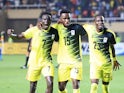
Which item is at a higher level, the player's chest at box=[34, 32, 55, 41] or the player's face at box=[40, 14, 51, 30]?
the player's face at box=[40, 14, 51, 30]

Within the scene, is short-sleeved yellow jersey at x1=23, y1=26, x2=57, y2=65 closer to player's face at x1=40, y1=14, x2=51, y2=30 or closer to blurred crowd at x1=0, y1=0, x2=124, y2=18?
player's face at x1=40, y1=14, x2=51, y2=30

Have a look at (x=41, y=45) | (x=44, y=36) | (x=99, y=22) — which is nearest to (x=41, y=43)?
(x=41, y=45)

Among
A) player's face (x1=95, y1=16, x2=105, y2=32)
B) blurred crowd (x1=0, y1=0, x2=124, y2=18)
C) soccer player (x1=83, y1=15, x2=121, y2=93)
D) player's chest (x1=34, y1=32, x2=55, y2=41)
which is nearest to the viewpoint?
player's chest (x1=34, y1=32, x2=55, y2=41)

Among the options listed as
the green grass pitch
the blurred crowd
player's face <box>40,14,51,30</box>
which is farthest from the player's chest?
the blurred crowd

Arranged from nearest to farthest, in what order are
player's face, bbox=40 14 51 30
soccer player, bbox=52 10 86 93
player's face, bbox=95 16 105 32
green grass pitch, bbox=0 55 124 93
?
player's face, bbox=40 14 51 30, soccer player, bbox=52 10 86 93, player's face, bbox=95 16 105 32, green grass pitch, bbox=0 55 124 93

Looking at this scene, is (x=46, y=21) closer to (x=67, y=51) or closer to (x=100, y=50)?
(x=67, y=51)

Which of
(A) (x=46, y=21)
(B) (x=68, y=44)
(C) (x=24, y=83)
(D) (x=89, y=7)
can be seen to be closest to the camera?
(A) (x=46, y=21)

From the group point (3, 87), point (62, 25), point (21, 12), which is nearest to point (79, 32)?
point (62, 25)

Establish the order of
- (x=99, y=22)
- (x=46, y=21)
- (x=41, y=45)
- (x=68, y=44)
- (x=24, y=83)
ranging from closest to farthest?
(x=46, y=21), (x=41, y=45), (x=68, y=44), (x=99, y=22), (x=24, y=83)

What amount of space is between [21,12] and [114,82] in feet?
85.0

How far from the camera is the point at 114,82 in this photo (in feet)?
59.0

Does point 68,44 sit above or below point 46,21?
below

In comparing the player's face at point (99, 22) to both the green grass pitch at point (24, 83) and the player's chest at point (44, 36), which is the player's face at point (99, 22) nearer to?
the player's chest at point (44, 36)

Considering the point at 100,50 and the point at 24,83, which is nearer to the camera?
the point at 100,50
